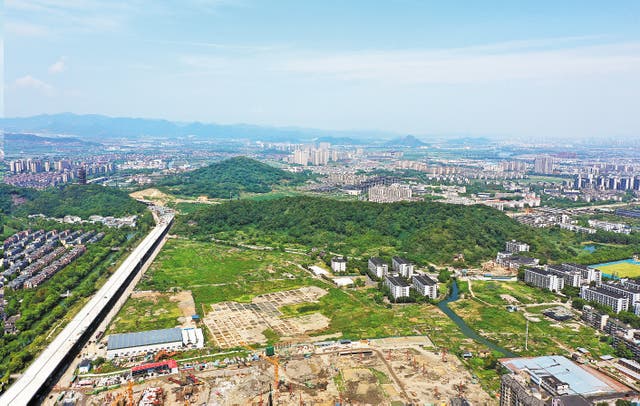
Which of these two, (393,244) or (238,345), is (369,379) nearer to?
(238,345)

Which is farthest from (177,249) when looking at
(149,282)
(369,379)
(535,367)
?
(535,367)

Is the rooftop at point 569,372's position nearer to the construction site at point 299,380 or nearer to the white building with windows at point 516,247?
the construction site at point 299,380

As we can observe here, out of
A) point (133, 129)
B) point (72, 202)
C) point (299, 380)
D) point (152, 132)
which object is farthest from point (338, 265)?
point (133, 129)

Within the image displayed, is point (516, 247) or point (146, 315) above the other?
point (516, 247)

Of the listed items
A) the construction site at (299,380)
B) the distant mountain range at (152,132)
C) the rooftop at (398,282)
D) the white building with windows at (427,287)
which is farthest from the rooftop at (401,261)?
the distant mountain range at (152,132)

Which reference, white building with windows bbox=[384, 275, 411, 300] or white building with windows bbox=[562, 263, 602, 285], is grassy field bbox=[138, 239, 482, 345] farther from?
white building with windows bbox=[562, 263, 602, 285]

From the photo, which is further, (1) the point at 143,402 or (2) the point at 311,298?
(2) the point at 311,298

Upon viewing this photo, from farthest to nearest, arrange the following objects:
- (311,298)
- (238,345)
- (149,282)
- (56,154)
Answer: (56,154) → (149,282) → (311,298) → (238,345)

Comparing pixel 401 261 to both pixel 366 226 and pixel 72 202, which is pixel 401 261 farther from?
pixel 72 202
